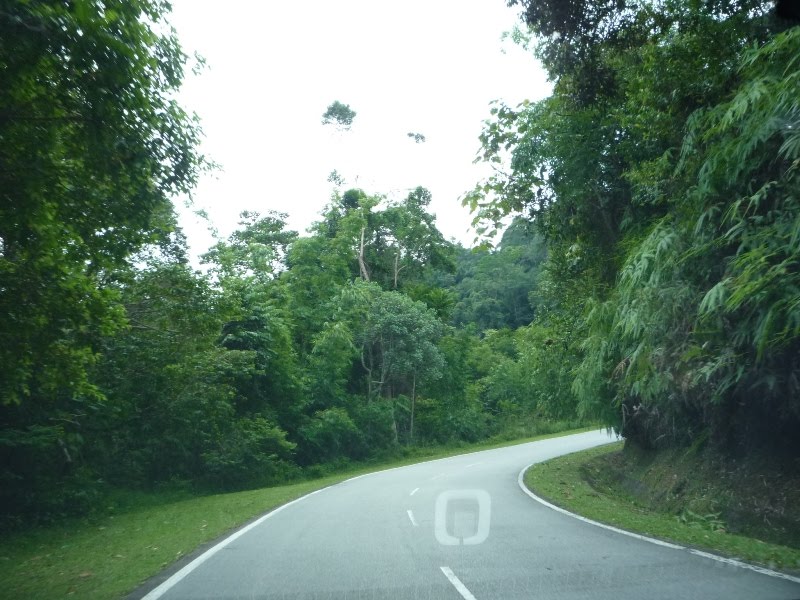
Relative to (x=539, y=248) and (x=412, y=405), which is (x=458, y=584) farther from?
(x=412, y=405)

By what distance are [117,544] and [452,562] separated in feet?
22.1

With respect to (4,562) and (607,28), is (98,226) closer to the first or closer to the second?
(4,562)

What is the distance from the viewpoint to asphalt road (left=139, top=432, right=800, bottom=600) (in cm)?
696

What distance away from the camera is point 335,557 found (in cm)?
906

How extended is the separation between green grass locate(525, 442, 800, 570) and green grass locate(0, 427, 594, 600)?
6.65 metres

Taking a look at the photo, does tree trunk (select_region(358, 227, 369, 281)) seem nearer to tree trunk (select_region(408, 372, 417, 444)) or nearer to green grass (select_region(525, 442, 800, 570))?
tree trunk (select_region(408, 372, 417, 444))

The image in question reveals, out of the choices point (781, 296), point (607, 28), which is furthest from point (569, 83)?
point (781, 296)

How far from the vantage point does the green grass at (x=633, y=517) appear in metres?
8.91

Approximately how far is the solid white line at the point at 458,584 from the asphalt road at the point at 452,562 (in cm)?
1

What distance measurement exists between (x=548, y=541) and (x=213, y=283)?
1277 centimetres
